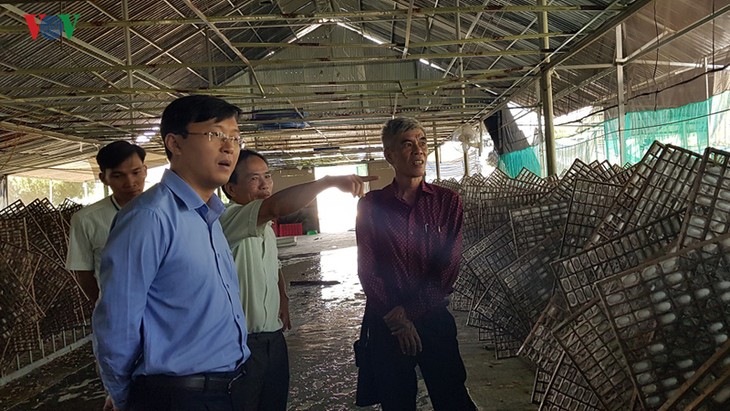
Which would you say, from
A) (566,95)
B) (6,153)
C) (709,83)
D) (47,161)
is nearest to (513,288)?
(709,83)

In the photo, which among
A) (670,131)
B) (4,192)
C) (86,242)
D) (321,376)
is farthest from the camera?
(4,192)

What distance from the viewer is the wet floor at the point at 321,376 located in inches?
136

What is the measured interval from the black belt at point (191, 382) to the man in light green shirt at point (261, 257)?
0.42 metres

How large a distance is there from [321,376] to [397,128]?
252cm

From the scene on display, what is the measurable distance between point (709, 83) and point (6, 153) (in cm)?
1509

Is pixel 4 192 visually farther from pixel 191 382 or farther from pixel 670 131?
pixel 191 382

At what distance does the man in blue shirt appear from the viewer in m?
1.23

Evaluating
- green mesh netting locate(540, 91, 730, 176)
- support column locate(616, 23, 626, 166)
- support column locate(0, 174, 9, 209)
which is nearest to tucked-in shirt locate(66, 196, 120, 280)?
green mesh netting locate(540, 91, 730, 176)

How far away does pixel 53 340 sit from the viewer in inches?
200

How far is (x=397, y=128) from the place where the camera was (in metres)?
2.27
